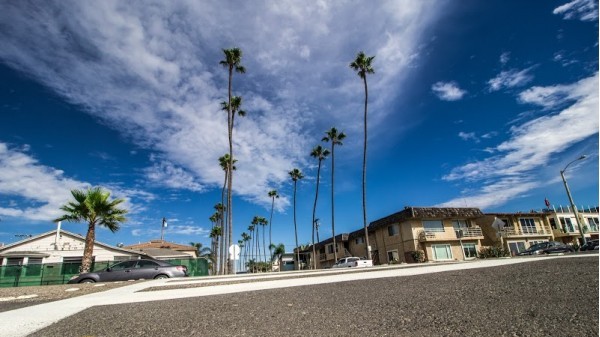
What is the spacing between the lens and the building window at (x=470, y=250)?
41594 millimetres

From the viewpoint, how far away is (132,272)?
1512cm

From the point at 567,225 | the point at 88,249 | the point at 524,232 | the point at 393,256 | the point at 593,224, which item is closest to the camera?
the point at 88,249

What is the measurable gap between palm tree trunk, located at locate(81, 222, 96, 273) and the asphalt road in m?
16.7

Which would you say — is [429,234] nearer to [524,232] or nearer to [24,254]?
[524,232]

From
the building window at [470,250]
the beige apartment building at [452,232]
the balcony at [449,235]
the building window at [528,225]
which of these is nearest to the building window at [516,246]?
the beige apartment building at [452,232]

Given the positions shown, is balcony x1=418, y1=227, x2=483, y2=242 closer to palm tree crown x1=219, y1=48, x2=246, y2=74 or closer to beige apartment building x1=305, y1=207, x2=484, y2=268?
beige apartment building x1=305, y1=207, x2=484, y2=268

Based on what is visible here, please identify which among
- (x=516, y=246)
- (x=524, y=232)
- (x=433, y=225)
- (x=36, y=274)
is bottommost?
(x=516, y=246)

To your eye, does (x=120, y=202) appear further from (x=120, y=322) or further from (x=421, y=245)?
(x=421, y=245)

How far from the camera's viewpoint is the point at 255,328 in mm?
3568

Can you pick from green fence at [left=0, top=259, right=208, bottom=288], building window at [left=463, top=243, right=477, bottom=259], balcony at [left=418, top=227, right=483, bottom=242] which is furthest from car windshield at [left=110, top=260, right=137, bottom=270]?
building window at [left=463, top=243, right=477, bottom=259]

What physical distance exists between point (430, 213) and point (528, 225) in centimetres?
1987

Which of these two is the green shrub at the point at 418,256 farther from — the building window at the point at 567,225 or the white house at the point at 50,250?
the white house at the point at 50,250

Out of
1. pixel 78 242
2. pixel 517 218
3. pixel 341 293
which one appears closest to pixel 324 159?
pixel 517 218

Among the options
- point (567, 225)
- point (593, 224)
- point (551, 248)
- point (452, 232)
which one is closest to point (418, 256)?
point (452, 232)
